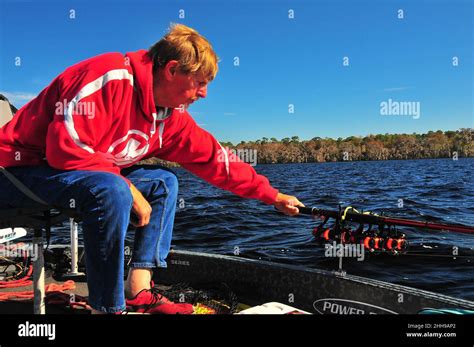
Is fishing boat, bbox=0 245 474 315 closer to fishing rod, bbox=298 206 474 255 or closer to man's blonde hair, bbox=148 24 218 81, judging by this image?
fishing rod, bbox=298 206 474 255

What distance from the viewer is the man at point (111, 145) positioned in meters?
2.44

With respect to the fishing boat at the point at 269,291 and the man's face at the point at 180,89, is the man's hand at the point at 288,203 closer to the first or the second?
the fishing boat at the point at 269,291

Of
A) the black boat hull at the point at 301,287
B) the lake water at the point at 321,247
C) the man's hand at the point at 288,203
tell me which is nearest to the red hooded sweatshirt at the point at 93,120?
the man's hand at the point at 288,203

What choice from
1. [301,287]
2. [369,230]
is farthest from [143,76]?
[301,287]

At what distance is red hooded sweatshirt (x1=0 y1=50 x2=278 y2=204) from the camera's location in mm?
2422

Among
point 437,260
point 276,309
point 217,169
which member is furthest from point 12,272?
point 437,260

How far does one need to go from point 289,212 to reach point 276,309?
2.67 feet

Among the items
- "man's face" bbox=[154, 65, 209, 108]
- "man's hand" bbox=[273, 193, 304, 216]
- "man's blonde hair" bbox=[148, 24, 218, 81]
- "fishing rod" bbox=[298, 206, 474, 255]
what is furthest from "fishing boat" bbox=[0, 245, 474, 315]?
"man's blonde hair" bbox=[148, 24, 218, 81]

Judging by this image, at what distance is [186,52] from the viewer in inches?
108

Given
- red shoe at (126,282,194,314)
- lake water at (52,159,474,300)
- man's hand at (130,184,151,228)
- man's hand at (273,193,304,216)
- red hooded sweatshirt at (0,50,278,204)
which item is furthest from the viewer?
lake water at (52,159,474,300)

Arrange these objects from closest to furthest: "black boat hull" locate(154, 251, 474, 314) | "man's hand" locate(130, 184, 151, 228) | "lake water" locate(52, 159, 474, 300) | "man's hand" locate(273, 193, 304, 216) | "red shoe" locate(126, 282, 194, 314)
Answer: "man's hand" locate(130, 184, 151, 228), "red shoe" locate(126, 282, 194, 314), "black boat hull" locate(154, 251, 474, 314), "man's hand" locate(273, 193, 304, 216), "lake water" locate(52, 159, 474, 300)

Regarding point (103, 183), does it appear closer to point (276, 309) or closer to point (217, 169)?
point (217, 169)

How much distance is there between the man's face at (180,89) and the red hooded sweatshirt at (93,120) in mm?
109

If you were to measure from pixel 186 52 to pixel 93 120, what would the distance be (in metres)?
0.72
